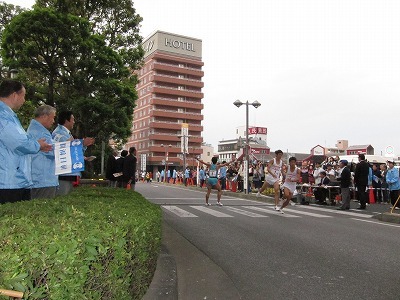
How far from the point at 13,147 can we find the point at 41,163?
4.45 feet

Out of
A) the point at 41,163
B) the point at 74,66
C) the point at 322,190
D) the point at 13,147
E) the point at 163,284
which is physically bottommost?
the point at 163,284

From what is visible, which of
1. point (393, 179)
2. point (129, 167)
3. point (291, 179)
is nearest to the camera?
point (129, 167)

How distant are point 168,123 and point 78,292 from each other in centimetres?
9628

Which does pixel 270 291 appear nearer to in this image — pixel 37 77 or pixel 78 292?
pixel 78 292

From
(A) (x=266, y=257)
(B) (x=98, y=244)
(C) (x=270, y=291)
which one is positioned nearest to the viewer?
(B) (x=98, y=244)

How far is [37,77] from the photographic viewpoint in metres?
24.9

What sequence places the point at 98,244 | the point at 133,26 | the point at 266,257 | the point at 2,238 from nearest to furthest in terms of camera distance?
the point at 2,238
the point at 98,244
the point at 266,257
the point at 133,26

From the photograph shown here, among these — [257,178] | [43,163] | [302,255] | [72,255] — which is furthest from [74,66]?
[72,255]

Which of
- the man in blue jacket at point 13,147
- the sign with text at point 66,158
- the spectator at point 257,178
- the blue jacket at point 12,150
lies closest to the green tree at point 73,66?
the spectator at point 257,178

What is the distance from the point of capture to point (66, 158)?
4.40m

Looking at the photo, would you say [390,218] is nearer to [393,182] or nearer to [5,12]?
[393,182]

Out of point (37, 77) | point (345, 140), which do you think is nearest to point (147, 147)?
point (345, 140)

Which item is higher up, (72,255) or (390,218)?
(72,255)

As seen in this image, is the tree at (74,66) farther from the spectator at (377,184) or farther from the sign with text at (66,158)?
the sign with text at (66,158)
